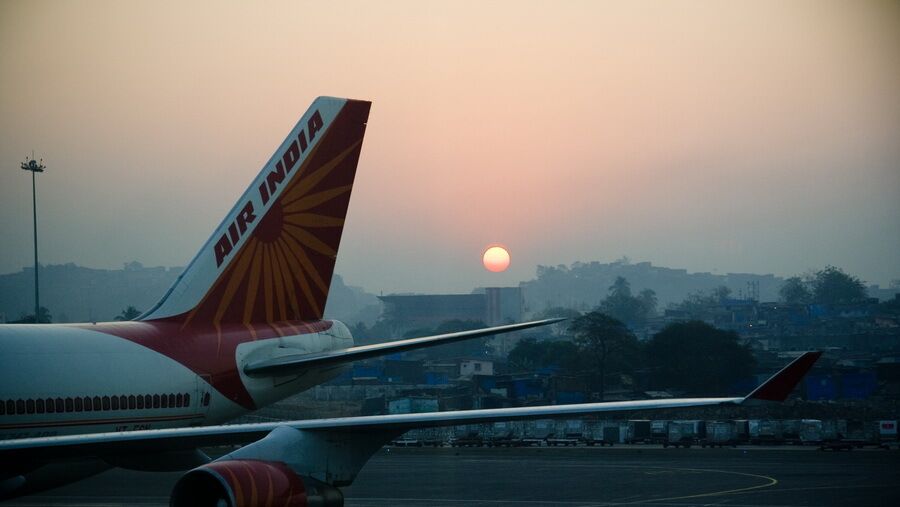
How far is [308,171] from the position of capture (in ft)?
103

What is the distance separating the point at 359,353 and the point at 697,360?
9192 centimetres

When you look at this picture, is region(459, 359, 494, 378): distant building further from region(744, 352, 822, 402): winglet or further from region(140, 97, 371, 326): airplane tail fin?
region(744, 352, 822, 402): winglet

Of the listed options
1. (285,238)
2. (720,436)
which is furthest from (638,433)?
(285,238)

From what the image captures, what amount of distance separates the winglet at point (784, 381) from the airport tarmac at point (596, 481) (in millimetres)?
12718

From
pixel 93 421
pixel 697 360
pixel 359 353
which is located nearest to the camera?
pixel 93 421

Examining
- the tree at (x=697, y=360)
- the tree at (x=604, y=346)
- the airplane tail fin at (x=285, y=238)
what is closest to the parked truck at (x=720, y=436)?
the airplane tail fin at (x=285, y=238)

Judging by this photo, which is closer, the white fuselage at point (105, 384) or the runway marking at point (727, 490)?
the white fuselage at point (105, 384)

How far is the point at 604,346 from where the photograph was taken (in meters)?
126

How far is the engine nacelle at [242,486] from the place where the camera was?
20.3 meters

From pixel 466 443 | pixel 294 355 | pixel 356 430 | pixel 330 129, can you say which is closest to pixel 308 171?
pixel 330 129

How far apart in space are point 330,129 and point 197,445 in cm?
1252

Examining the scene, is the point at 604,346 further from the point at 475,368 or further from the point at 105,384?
the point at 105,384

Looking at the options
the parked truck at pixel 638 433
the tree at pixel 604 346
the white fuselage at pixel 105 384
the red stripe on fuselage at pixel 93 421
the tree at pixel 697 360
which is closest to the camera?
the red stripe on fuselage at pixel 93 421

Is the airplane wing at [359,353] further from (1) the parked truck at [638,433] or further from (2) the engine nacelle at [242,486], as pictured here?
(1) the parked truck at [638,433]
